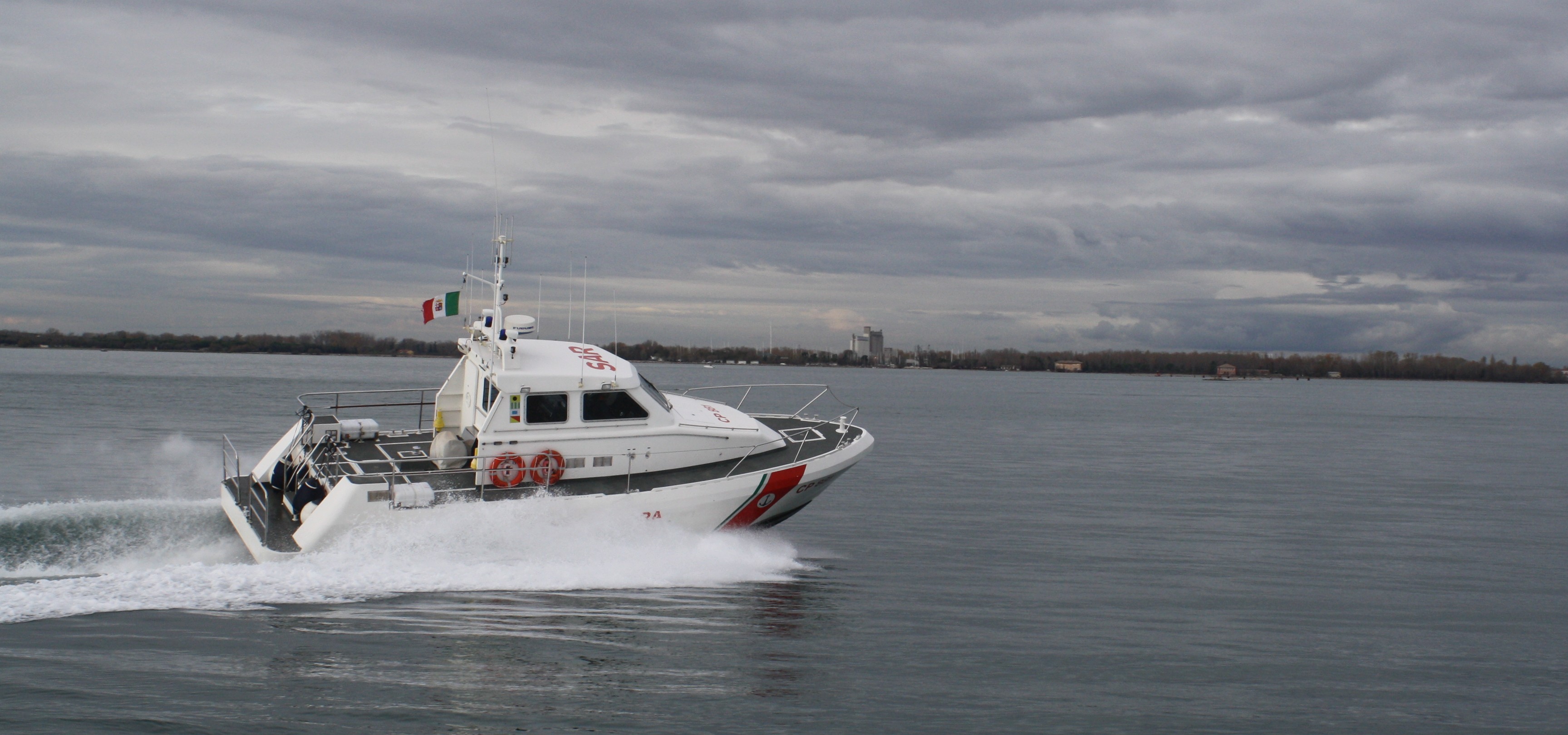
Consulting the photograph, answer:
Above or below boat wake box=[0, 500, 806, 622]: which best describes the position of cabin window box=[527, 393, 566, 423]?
above

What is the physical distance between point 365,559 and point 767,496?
14.8 feet

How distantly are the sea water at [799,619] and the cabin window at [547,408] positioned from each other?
1146 millimetres

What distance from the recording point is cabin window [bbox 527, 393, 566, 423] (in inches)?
441

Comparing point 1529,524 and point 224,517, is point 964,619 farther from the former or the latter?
point 1529,524

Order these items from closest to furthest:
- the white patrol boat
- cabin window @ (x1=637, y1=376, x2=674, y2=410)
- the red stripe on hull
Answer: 1. the white patrol boat
2. the red stripe on hull
3. cabin window @ (x1=637, y1=376, x2=674, y2=410)

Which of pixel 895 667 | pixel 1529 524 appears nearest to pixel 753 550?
pixel 895 667

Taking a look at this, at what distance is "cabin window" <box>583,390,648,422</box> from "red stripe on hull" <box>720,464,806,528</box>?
1.64 meters

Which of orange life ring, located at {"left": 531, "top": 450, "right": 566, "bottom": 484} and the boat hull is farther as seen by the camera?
orange life ring, located at {"left": 531, "top": 450, "right": 566, "bottom": 484}

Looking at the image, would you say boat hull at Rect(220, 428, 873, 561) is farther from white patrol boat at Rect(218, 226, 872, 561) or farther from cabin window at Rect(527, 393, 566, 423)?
cabin window at Rect(527, 393, 566, 423)

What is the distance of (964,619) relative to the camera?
33.0 ft

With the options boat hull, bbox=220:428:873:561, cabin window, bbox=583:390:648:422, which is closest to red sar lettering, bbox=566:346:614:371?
cabin window, bbox=583:390:648:422

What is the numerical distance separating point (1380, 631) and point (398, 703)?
965 cm

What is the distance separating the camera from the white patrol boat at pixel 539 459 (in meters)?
10.7

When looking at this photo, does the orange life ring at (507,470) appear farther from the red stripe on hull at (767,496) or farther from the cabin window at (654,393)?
the red stripe on hull at (767,496)
